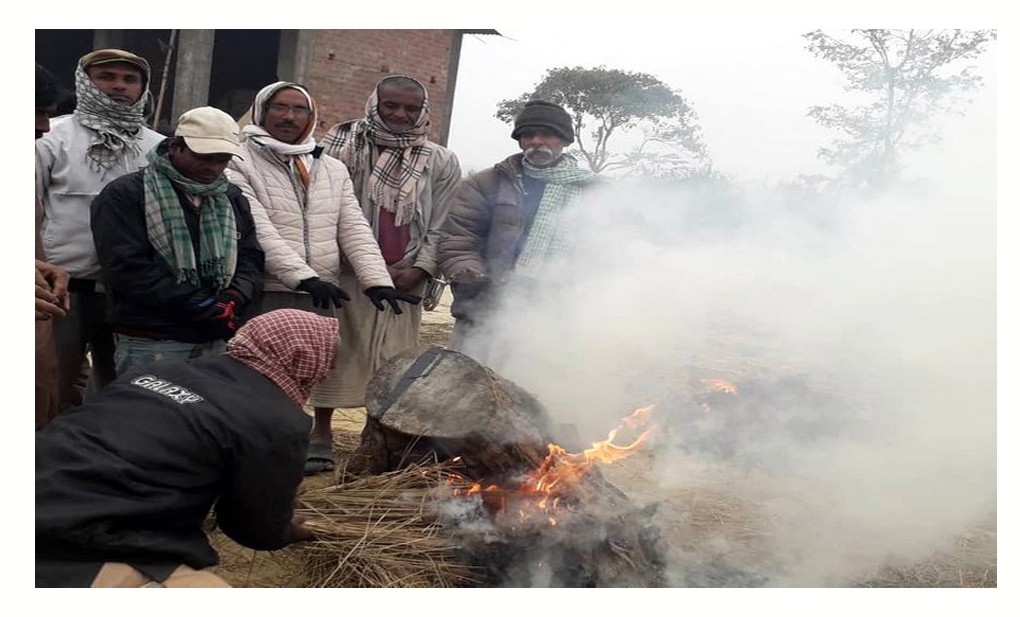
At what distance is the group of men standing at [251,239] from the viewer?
239cm

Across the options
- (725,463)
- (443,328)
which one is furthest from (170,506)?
(443,328)

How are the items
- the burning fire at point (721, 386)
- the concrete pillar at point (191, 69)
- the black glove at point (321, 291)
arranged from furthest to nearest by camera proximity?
the concrete pillar at point (191, 69)
the burning fire at point (721, 386)
the black glove at point (321, 291)

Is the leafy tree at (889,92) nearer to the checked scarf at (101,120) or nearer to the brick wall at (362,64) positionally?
the checked scarf at (101,120)

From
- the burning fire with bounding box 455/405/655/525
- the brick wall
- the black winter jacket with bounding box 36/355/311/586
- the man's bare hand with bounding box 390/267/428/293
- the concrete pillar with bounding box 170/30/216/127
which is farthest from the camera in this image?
the concrete pillar with bounding box 170/30/216/127

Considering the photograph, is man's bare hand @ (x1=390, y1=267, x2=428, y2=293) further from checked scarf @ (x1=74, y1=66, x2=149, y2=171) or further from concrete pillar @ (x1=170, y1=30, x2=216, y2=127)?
concrete pillar @ (x1=170, y1=30, x2=216, y2=127)

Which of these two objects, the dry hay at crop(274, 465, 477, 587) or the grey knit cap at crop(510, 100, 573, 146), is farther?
the grey knit cap at crop(510, 100, 573, 146)

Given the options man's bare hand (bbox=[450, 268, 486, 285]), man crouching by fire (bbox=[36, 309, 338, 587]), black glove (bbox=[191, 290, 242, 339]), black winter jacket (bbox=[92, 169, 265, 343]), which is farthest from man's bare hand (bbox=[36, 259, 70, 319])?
man's bare hand (bbox=[450, 268, 486, 285])

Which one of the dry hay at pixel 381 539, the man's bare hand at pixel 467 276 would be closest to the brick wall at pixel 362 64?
the man's bare hand at pixel 467 276

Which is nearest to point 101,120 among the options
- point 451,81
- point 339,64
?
point 339,64

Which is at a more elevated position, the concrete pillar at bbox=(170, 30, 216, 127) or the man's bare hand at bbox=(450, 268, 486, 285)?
the concrete pillar at bbox=(170, 30, 216, 127)

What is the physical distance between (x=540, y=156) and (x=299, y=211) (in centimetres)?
128

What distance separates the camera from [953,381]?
4.48 meters

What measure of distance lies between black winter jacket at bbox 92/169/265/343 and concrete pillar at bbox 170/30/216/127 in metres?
7.52

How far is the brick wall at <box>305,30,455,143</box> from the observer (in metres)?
9.83
